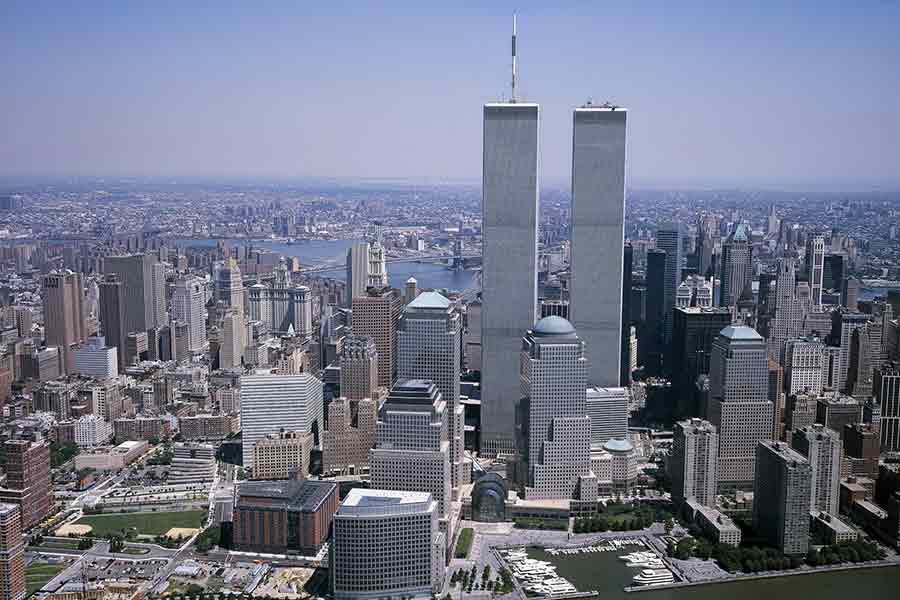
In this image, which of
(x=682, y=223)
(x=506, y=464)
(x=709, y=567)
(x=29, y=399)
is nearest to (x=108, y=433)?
(x=29, y=399)

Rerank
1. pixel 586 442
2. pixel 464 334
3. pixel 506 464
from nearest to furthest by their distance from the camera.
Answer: pixel 586 442 < pixel 506 464 < pixel 464 334

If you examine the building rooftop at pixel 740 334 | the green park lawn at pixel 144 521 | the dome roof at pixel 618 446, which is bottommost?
the green park lawn at pixel 144 521

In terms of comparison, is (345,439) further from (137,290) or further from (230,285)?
(230,285)

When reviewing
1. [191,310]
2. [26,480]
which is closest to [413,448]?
[26,480]

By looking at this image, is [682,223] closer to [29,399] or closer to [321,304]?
[321,304]

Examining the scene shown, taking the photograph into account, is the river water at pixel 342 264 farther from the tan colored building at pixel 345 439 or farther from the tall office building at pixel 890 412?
the tall office building at pixel 890 412

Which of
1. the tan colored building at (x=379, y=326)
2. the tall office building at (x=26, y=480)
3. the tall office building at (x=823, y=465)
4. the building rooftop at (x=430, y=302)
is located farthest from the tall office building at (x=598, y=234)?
the tall office building at (x=26, y=480)
